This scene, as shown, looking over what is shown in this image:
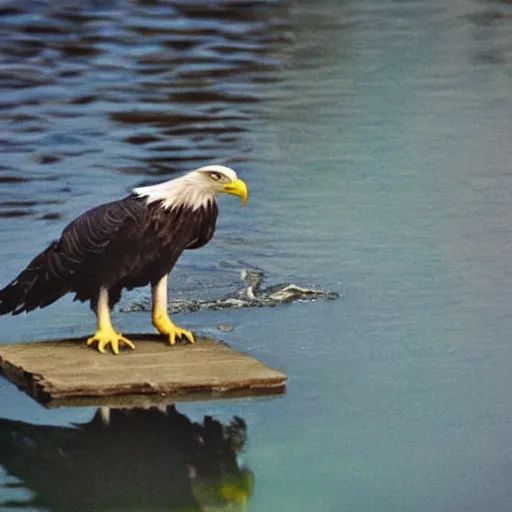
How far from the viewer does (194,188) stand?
6.13 meters

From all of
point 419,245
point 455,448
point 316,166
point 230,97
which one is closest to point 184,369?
point 455,448

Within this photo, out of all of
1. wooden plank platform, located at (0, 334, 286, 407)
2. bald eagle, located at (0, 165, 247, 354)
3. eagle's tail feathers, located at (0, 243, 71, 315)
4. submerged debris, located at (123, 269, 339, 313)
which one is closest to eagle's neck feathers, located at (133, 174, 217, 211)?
bald eagle, located at (0, 165, 247, 354)

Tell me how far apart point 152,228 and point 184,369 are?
0.48 metres

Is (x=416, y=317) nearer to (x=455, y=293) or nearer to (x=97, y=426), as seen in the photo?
(x=455, y=293)

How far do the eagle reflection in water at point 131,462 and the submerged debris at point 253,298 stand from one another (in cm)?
123

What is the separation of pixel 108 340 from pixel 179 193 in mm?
566

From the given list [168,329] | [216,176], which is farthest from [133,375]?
[216,176]

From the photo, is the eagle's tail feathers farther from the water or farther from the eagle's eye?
the eagle's eye

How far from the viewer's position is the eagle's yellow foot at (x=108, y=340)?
622cm

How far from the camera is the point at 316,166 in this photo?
30.8 feet

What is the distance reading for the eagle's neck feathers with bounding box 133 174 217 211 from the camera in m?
6.12

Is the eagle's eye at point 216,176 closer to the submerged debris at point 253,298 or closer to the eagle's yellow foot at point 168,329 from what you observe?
the eagle's yellow foot at point 168,329

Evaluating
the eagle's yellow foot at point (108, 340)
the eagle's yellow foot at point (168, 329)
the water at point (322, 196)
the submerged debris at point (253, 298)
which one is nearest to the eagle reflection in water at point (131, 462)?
the water at point (322, 196)

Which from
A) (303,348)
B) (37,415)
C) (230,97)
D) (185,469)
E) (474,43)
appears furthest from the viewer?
(474,43)
